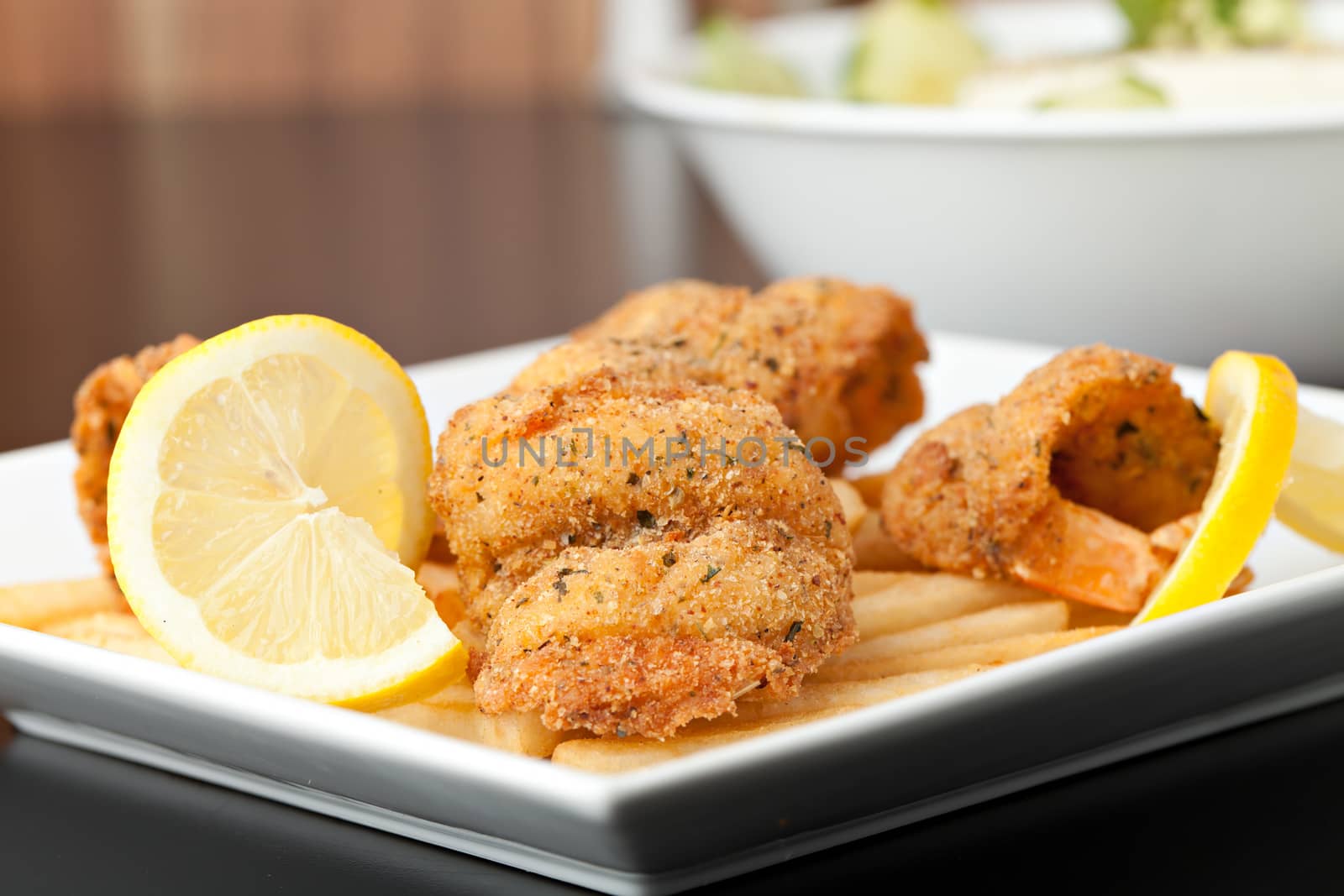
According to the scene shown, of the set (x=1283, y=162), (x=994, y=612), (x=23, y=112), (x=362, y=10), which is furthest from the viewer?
(x=362, y=10)

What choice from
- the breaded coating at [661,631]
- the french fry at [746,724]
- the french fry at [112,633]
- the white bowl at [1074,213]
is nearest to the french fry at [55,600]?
the french fry at [112,633]

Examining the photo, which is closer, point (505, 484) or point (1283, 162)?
point (505, 484)

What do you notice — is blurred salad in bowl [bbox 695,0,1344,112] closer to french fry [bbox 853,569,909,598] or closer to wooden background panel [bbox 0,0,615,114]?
french fry [bbox 853,569,909,598]

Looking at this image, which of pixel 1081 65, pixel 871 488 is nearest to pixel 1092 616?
pixel 871 488

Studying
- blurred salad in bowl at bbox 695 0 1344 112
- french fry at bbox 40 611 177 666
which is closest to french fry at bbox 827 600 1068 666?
french fry at bbox 40 611 177 666

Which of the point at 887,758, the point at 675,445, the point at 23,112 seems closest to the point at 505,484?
the point at 675,445

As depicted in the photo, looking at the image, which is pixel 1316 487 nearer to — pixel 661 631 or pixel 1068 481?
pixel 1068 481

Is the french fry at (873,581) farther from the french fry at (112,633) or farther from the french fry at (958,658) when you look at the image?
the french fry at (112,633)

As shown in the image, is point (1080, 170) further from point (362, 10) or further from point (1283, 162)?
point (362, 10)
